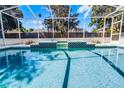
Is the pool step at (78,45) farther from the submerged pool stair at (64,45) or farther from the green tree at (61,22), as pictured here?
the green tree at (61,22)

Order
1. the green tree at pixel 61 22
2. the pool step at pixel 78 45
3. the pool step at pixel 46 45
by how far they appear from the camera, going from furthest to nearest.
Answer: the green tree at pixel 61 22 → the pool step at pixel 78 45 → the pool step at pixel 46 45

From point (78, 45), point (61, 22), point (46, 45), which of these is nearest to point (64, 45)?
point (78, 45)

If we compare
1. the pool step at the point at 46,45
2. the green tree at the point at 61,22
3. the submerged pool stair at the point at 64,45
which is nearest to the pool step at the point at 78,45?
the submerged pool stair at the point at 64,45

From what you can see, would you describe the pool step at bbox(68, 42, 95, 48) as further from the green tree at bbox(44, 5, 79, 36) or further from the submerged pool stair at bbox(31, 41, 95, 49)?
the green tree at bbox(44, 5, 79, 36)

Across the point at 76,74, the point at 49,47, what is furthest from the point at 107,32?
the point at 76,74

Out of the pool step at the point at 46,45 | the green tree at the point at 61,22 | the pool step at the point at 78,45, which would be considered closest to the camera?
the pool step at the point at 46,45

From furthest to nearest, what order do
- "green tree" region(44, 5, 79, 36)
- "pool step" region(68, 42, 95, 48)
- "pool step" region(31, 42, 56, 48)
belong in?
"green tree" region(44, 5, 79, 36), "pool step" region(68, 42, 95, 48), "pool step" region(31, 42, 56, 48)

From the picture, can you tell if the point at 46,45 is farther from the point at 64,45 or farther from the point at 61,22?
the point at 61,22

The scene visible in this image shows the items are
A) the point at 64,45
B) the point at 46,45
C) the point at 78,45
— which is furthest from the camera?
the point at 64,45

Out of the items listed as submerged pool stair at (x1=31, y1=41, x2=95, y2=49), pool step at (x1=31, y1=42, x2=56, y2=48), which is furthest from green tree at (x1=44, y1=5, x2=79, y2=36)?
pool step at (x1=31, y1=42, x2=56, y2=48)

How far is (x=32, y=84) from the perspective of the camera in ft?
20.6

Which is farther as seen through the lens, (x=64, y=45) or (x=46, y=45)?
(x=64, y=45)

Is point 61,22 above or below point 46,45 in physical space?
above

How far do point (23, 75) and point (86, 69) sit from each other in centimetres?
323
